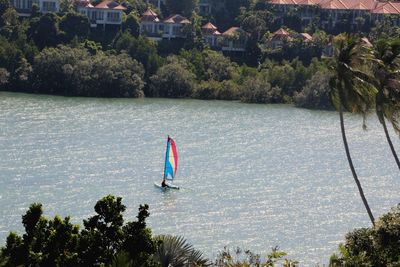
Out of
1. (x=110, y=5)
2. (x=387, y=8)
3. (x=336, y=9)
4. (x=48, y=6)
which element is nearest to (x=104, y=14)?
(x=110, y=5)

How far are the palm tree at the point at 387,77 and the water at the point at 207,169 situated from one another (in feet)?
23.2

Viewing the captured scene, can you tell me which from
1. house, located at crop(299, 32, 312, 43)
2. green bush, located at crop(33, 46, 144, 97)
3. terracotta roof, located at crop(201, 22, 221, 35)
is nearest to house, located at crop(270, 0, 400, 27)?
house, located at crop(299, 32, 312, 43)

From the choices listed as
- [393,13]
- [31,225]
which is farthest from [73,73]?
[31,225]

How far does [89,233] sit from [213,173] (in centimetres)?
3473

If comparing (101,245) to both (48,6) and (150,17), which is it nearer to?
(48,6)

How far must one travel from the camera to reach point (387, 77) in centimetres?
4181

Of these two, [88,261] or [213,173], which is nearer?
[88,261]

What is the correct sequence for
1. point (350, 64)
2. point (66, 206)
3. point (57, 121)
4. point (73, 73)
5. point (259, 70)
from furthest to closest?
point (259, 70)
point (73, 73)
point (57, 121)
point (66, 206)
point (350, 64)

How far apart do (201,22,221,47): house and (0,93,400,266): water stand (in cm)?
2152

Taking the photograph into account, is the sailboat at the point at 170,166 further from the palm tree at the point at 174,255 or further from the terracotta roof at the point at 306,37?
the terracotta roof at the point at 306,37

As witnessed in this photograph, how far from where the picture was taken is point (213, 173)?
65.8 metres

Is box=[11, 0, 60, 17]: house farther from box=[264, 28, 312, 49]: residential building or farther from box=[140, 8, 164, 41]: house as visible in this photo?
box=[264, 28, 312, 49]: residential building

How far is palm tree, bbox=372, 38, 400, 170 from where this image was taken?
4181 centimetres

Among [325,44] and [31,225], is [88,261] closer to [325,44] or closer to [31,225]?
[31,225]
